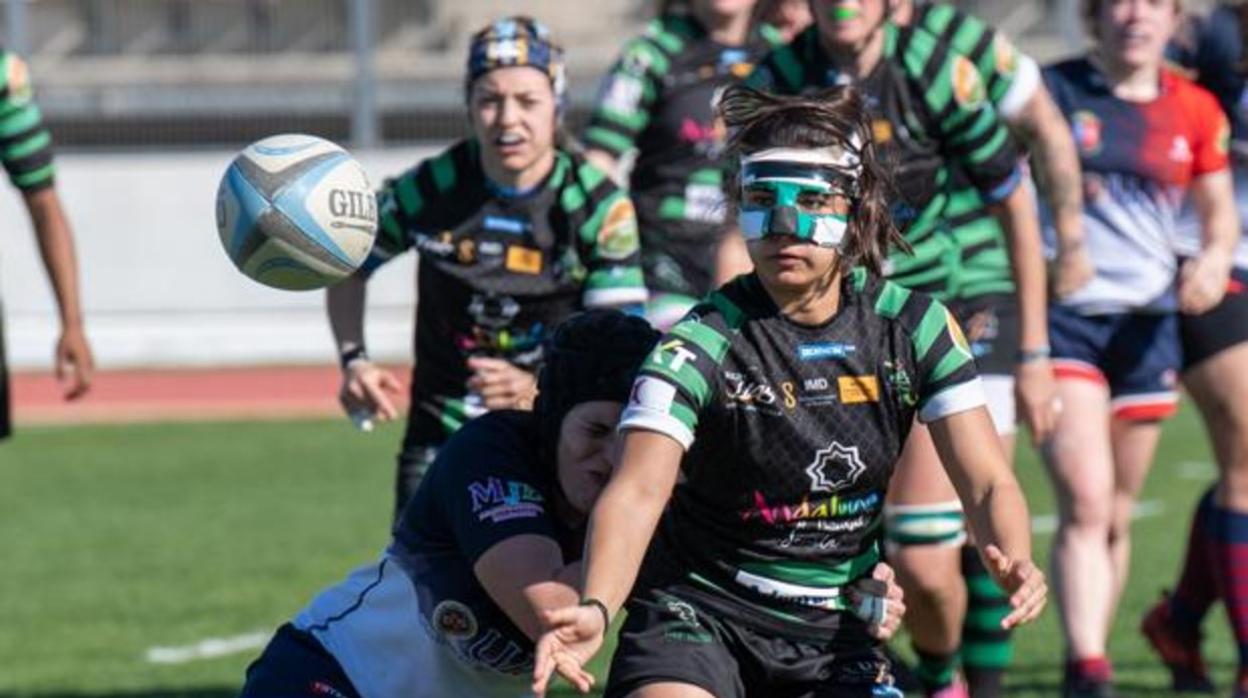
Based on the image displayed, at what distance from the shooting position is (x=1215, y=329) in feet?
24.4

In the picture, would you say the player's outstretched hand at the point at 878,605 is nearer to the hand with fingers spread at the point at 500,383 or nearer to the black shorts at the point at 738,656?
the black shorts at the point at 738,656

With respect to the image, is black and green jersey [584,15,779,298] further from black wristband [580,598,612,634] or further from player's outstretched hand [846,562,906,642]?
black wristband [580,598,612,634]

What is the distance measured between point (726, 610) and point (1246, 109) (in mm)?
3945

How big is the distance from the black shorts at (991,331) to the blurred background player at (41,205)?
261 centimetres

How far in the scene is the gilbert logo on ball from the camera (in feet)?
16.9

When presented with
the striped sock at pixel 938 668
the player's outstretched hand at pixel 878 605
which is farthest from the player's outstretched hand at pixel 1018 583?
the striped sock at pixel 938 668

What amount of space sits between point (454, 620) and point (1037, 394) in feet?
7.80

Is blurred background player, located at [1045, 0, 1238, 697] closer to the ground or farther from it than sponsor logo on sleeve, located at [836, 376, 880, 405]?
closer to the ground

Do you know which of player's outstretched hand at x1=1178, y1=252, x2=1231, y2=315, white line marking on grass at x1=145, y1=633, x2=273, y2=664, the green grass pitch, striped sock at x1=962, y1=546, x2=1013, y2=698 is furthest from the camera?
white line marking on grass at x1=145, y1=633, x2=273, y2=664

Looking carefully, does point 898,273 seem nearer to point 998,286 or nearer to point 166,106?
point 998,286

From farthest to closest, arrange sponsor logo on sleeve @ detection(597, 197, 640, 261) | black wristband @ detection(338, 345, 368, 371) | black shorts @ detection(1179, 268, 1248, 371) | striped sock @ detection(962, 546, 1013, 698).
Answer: black shorts @ detection(1179, 268, 1248, 371) → striped sock @ detection(962, 546, 1013, 698) → black wristband @ detection(338, 345, 368, 371) → sponsor logo on sleeve @ detection(597, 197, 640, 261)

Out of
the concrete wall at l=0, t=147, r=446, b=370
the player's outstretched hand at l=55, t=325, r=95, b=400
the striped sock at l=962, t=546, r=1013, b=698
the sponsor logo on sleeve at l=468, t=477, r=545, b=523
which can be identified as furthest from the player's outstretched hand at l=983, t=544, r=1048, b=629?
the concrete wall at l=0, t=147, r=446, b=370

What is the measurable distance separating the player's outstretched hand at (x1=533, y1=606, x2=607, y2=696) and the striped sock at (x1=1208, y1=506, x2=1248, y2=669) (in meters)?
3.60

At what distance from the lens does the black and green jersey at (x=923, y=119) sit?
6.47 meters
